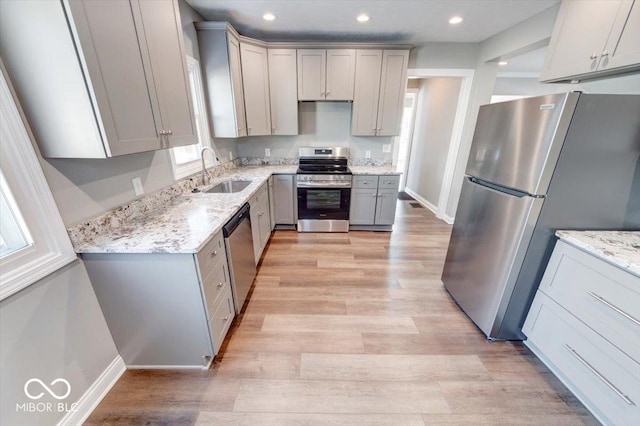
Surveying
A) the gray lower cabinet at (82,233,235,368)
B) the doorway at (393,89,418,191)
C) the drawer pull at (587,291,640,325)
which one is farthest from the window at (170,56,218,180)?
the doorway at (393,89,418,191)

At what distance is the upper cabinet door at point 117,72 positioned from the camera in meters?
1.02

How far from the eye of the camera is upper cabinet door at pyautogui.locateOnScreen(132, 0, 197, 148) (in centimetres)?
137

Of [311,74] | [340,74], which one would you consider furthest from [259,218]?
[340,74]

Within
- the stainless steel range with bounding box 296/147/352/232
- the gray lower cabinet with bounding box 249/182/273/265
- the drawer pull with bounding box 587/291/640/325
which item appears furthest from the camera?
the stainless steel range with bounding box 296/147/352/232

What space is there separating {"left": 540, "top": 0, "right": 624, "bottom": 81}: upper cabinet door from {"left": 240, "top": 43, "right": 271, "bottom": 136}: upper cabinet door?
2.89m

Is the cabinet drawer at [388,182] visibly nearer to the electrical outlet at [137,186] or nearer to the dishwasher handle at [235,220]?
the dishwasher handle at [235,220]

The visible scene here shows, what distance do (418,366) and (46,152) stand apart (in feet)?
7.85

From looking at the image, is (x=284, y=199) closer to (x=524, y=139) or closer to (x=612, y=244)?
(x=524, y=139)

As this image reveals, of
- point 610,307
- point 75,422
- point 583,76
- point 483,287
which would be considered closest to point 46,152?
point 75,422

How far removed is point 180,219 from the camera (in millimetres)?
1619

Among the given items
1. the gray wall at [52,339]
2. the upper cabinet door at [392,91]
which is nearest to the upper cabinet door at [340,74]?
the upper cabinet door at [392,91]

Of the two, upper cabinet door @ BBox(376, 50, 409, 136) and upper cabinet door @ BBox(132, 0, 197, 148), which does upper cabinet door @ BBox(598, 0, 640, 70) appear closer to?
upper cabinet door @ BBox(376, 50, 409, 136)

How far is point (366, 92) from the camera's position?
323 cm

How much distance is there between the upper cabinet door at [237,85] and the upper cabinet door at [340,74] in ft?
3.68
